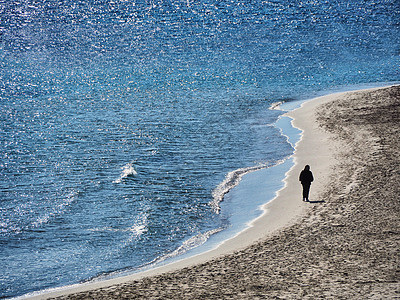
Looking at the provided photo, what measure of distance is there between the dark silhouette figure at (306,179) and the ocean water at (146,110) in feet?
7.01

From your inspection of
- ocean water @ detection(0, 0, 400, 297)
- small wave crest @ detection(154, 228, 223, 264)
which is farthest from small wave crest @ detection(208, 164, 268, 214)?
small wave crest @ detection(154, 228, 223, 264)

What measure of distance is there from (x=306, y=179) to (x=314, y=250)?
519cm

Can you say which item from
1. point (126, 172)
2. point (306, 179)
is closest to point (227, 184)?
point (126, 172)

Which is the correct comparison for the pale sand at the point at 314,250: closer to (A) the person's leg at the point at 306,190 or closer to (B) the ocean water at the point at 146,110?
(A) the person's leg at the point at 306,190

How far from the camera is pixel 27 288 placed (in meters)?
17.4

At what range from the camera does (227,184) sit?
88.2 feet

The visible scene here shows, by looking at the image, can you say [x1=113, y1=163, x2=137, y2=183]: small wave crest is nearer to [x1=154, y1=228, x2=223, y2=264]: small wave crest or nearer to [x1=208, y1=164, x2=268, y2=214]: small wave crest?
[x1=208, y1=164, x2=268, y2=214]: small wave crest

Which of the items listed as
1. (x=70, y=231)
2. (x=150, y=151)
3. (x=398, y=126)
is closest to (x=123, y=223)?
(x=70, y=231)

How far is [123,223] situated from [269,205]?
573cm

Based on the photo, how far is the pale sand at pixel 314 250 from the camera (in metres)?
14.8

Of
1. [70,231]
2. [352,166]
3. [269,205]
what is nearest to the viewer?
[70,231]

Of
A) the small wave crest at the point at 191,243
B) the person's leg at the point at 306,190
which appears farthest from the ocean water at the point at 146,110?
the person's leg at the point at 306,190

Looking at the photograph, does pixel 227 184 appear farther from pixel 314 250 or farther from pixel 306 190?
pixel 314 250

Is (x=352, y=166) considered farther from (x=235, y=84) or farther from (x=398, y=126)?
(x=235, y=84)
